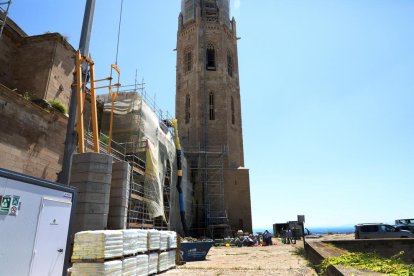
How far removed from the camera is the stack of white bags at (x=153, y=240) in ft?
33.7

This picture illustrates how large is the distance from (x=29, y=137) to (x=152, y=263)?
7318 millimetres

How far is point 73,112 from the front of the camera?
12.6 metres

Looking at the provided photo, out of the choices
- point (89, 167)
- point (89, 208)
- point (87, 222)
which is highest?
point (89, 167)

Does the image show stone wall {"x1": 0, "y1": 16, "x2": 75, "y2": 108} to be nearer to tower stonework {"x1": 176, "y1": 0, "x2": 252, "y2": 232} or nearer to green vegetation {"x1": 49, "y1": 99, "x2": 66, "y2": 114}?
green vegetation {"x1": 49, "y1": 99, "x2": 66, "y2": 114}

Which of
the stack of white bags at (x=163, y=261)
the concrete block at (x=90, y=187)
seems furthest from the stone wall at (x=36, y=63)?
the stack of white bags at (x=163, y=261)

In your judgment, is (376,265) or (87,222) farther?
(87,222)

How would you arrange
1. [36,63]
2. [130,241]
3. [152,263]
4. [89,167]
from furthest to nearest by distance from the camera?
[36,63]
[89,167]
[152,263]
[130,241]

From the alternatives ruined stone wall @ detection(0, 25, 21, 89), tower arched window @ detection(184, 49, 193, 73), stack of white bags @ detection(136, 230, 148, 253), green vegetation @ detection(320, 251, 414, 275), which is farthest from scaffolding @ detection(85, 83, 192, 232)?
tower arched window @ detection(184, 49, 193, 73)

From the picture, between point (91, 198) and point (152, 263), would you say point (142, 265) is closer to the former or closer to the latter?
point (152, 263)

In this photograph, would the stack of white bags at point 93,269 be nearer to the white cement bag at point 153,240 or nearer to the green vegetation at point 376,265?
the white cement bag at point 153,240

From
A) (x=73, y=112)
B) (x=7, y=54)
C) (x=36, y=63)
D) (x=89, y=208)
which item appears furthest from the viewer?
(x=7, y=54)

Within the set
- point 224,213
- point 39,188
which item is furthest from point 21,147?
point 224,213

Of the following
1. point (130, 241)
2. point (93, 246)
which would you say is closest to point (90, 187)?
point (130, 241)

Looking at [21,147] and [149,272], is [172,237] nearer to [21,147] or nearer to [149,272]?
[149,272]
